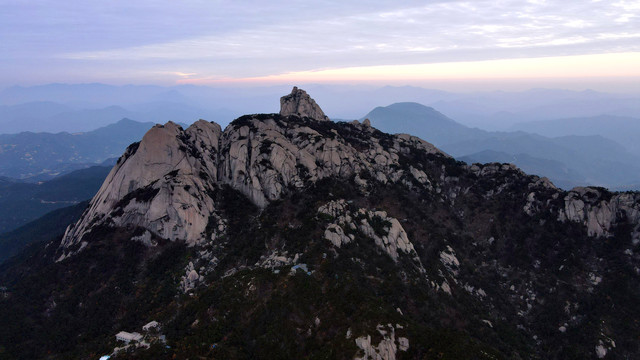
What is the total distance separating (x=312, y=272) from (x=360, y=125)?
399ft

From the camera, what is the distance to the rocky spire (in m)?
172

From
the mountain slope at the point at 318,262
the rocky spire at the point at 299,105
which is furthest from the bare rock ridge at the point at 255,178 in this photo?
the rocky spire at the point at 299,105

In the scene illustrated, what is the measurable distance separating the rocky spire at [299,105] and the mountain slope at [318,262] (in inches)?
1615

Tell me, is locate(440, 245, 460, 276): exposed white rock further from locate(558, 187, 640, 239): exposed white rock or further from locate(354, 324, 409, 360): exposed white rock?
locate(354, 324, 409, 360): exposed white rock

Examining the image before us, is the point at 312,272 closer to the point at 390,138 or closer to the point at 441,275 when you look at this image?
the point at 441,275

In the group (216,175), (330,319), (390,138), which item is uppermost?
(390,138)

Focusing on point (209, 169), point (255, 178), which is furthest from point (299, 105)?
point (255, 178)

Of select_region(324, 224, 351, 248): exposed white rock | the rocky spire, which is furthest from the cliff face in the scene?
select_region(324, 224, 351, 248): exposed white rock

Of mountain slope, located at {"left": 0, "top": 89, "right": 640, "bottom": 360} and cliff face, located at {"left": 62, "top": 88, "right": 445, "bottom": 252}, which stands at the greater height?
cliff face, located at {"left": 62, "top": 88, "right": 445, "bottom": 252}

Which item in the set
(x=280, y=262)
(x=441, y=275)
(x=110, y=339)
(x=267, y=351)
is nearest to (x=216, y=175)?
(x=280, y=262)

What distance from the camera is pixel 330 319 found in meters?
57.7

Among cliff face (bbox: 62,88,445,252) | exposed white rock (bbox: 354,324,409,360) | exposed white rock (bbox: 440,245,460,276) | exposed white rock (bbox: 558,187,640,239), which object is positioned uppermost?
cliff face (bbox: 62,88,445,252)

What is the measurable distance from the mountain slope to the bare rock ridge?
2.05ft

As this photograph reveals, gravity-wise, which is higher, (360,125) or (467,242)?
(360,125)
